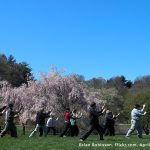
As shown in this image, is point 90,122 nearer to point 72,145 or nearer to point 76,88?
point 72,145

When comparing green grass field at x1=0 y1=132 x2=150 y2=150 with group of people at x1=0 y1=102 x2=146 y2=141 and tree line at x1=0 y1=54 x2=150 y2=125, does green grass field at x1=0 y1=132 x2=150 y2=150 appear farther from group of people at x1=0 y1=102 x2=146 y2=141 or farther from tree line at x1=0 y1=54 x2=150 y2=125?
tree line at x1=0 y1=54 x2=150 y2=125

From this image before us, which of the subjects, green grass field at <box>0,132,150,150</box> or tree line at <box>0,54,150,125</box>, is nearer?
green grass field at <box>0,132,150,150</box>

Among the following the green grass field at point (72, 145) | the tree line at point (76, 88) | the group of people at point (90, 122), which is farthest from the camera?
the tree line at point (76, 88)

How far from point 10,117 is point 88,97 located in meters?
33.0

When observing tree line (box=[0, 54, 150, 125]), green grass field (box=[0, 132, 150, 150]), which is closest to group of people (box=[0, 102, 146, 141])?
green grass field (box=[0, 132, 150, 150])

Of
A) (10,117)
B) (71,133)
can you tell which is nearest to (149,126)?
(71,133)

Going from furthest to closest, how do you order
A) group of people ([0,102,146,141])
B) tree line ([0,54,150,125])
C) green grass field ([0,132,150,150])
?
tree line ([0,54,150,125]) → group of people ([0,102,146,141]) → green grass field ([0,132,150,150])

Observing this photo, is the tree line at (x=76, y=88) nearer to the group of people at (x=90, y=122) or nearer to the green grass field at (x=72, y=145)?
the group of people at (x=90, y=122)

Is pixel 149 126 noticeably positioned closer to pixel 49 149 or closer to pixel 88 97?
pixel 88 97

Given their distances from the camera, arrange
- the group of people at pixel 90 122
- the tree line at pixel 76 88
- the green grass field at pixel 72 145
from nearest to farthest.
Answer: the green grass field at pixel 72 145 → the group of people at pixel 90 122 → the tree line at pixel 76 88

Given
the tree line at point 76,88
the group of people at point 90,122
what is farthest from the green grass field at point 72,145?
the tree line at point 76,88

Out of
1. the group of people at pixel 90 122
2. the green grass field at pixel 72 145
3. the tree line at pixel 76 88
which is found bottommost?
the green grass field at pixel 72 145

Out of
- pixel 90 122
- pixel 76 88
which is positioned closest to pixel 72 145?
pixel 90 122

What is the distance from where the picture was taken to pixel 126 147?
54.4 feet
